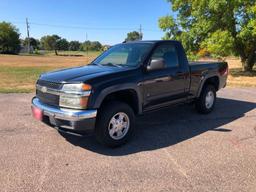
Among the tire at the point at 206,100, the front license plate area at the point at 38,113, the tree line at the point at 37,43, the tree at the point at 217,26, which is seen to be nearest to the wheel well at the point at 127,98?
the front license plate area at the point at 38,113

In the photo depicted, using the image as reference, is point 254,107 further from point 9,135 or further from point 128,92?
point 9,135

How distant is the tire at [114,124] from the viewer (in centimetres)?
441

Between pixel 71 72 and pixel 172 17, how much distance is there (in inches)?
627

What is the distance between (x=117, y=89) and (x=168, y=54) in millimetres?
1732

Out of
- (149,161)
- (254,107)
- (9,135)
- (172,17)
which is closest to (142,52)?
(149,161)

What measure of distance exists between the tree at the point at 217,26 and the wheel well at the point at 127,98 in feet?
40.4

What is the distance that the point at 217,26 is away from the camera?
1727cm

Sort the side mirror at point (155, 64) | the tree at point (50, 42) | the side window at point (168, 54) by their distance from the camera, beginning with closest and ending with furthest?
the side mirror at point (155, 64) < the side window at point (168, 54) < the tree at point (50, 42)

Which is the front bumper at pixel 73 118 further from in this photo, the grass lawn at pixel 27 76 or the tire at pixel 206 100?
the grass lawn at pixel 27 76

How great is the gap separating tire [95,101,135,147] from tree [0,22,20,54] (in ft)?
291

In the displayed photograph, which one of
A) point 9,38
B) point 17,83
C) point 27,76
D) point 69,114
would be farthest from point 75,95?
point 9,38

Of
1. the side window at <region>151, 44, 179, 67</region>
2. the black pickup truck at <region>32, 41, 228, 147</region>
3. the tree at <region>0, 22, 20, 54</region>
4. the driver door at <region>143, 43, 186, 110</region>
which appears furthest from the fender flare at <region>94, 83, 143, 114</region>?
the tree at <region>0, 22, 20, 54</region>

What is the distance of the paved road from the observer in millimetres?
3485

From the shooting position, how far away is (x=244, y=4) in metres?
16.2
